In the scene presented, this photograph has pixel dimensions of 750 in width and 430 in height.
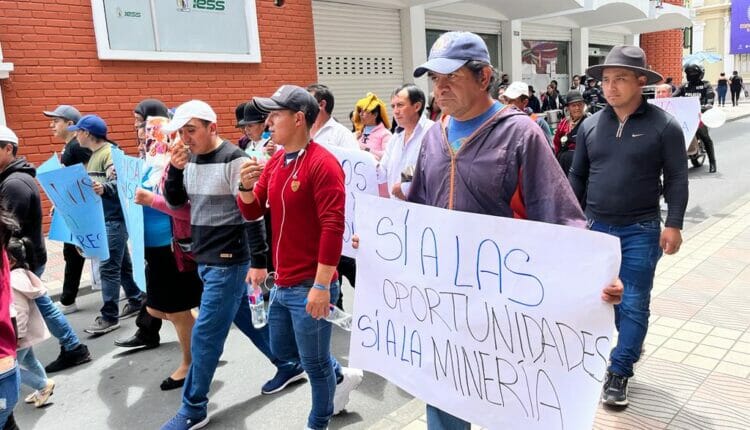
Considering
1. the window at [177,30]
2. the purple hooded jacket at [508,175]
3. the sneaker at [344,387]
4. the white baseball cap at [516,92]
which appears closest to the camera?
the purple hooded jacket at [508,175]

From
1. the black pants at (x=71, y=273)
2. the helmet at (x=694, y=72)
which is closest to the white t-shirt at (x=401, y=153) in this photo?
the black pants at (x=71, y=273)

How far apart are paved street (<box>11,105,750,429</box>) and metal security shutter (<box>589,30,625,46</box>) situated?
22025mm

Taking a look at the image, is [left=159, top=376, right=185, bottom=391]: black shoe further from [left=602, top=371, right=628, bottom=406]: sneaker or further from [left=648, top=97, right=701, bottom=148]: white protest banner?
[left=648, top=97, right=701, bottom=148]: white protest banner

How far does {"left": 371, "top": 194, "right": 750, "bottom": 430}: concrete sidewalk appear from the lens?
10.4 feet

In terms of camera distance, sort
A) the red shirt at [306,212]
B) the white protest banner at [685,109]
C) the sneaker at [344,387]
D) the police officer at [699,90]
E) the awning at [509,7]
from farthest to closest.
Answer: the awning at [509,7] < the police officer at [699,90] < the white protest banner at [685,109] < the sneaker at [344,387] < the red shirt at [306,212]

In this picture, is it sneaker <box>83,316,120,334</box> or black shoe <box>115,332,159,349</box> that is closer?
black shoe <box>115,332,159,349</box>

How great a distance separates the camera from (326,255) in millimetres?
2658

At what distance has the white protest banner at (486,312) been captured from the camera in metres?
1.94

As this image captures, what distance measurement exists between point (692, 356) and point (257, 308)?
9.26 ft

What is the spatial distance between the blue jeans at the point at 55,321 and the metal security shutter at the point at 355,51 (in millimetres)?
9641

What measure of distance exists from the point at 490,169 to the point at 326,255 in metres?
0.89

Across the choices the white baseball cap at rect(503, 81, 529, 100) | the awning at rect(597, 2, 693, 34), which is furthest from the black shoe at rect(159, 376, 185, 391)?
the awning at rect(597, 2, 693, 34)

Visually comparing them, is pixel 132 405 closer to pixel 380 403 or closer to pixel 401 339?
pixel 380 403

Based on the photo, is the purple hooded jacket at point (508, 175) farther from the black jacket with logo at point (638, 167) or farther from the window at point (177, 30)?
the window at point (177, 30)
